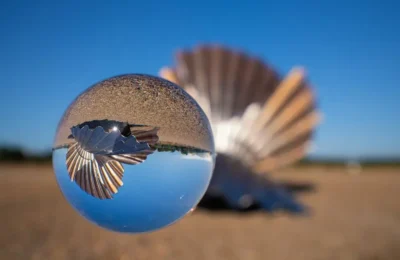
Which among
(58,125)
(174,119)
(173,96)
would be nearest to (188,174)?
(174,119)

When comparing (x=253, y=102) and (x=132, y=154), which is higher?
(x=253, y=102)

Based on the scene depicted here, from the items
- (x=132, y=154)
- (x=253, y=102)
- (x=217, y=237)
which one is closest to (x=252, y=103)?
(x=253, y=102)

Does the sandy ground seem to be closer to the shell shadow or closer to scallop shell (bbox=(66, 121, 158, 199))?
the shell shadow

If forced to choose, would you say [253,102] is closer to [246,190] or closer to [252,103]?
[252,103]

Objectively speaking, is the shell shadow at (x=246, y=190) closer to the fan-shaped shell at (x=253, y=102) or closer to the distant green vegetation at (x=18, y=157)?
the fan-shaped shell at (x=253, y=102)

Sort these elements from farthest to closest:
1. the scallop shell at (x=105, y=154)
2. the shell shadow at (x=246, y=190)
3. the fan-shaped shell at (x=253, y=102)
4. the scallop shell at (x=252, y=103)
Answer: the fan-shaped shell at (x=253, y=102), the scallop shell at (x=252, y=103), the shell shadow at (x=246, y=190), the scallop shell at (x=105, y=154)

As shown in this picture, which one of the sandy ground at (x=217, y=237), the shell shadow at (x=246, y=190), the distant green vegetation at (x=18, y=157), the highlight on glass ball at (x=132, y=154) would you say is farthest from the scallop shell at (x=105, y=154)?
the distant green vegetation at (x=18, y=157)

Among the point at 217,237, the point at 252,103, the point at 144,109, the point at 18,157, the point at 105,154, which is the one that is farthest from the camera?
the point at 18,157
